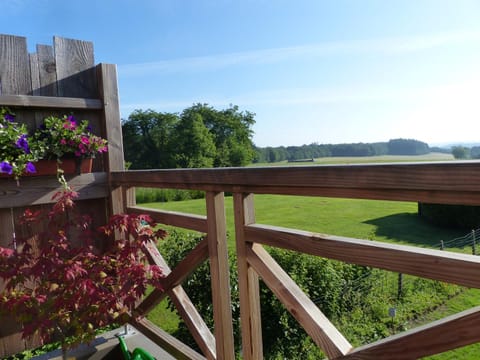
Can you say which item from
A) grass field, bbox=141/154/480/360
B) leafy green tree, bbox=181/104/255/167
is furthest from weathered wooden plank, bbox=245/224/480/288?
leafy green tree, bbox=181/104/255/167

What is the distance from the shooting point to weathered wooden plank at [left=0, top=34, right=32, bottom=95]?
202 centimetres

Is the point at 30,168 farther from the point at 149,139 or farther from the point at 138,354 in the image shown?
the point at 149,139

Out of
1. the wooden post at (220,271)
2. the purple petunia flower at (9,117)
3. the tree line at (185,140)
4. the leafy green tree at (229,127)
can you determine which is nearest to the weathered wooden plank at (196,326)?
the wooden post at (220,271)

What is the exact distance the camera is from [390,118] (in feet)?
70.0

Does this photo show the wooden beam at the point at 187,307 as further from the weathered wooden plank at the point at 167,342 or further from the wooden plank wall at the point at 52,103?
A: the wooden plank wall at the point at 52,103

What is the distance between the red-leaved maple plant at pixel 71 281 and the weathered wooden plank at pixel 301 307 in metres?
0.67

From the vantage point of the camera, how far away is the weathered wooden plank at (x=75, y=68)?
223cm

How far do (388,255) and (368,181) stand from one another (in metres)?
0.18

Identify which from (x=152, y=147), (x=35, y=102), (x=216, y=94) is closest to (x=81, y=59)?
(x=35, y=102)

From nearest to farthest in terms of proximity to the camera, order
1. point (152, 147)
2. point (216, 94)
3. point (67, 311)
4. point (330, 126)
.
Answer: point (67, 311) → point (330, 126) → point (152, 147) → point (216, 94)

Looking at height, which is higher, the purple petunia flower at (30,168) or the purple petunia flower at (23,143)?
the purple petunia flower at (23,143)

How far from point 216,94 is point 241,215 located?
37712 mm

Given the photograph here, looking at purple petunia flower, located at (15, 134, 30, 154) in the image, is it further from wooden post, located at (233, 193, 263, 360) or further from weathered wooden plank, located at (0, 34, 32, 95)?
wooden post, located at (233, 193, 263, 360)

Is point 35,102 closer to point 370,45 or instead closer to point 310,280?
point 310,280
